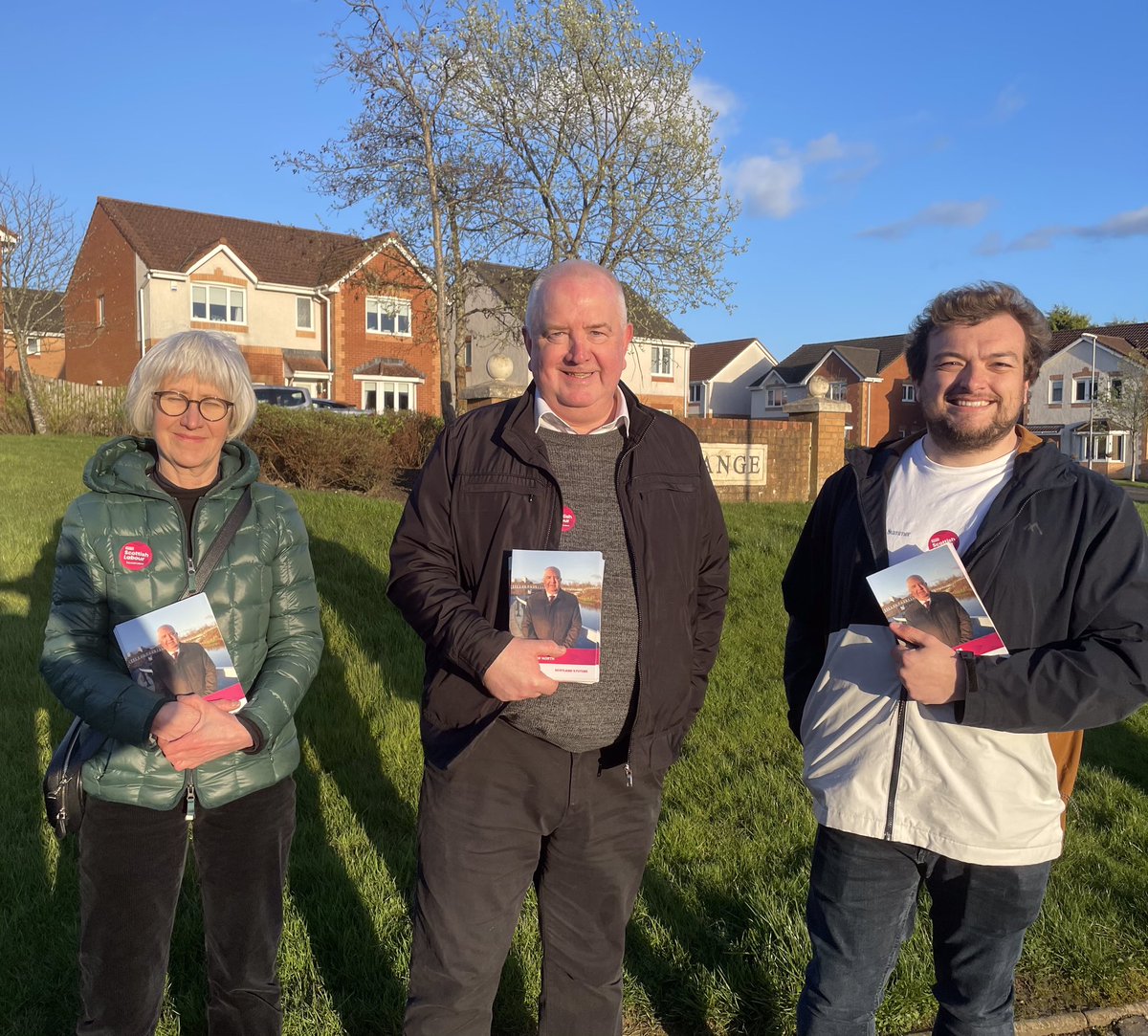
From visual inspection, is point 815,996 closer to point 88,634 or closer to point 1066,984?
point 1066,984

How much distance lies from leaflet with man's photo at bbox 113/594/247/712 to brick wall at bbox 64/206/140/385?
128 ft

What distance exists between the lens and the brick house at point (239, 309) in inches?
1490

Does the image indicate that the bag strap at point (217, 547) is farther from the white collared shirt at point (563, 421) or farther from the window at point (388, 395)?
the window at point (388, 395)

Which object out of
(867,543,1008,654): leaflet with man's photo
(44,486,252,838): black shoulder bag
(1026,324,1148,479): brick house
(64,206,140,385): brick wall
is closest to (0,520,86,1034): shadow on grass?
(44,486,252,838): black shoulder bag

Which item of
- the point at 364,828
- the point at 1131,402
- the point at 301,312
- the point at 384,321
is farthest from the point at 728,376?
the point at 364,828

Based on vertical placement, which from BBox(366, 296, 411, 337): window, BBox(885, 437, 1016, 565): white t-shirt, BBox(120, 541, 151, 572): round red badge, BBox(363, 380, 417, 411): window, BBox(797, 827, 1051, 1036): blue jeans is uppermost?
BBox(366, 296, 411, 337): window

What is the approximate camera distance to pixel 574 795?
249 cm

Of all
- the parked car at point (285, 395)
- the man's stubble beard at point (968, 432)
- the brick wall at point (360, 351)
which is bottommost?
the man's stubble beard at point (968, 432)

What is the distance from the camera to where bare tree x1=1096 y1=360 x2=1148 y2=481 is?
47.0 metres

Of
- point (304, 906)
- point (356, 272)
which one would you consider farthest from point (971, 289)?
point (356, 272)

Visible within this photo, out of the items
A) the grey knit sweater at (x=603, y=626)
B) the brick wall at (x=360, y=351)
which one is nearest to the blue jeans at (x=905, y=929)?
the grey knit sweater at (x=603, y=626)

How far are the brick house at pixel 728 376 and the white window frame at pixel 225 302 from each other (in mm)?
33081

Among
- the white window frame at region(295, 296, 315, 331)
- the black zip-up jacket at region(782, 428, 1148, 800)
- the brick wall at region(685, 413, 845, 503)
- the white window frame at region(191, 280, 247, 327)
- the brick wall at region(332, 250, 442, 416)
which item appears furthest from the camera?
the white window frame at region(295, 296, 315, 331)

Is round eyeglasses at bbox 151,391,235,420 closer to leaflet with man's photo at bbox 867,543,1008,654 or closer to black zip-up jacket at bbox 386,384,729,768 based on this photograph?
black zip-up jacket at bbox 386,384,729,768
